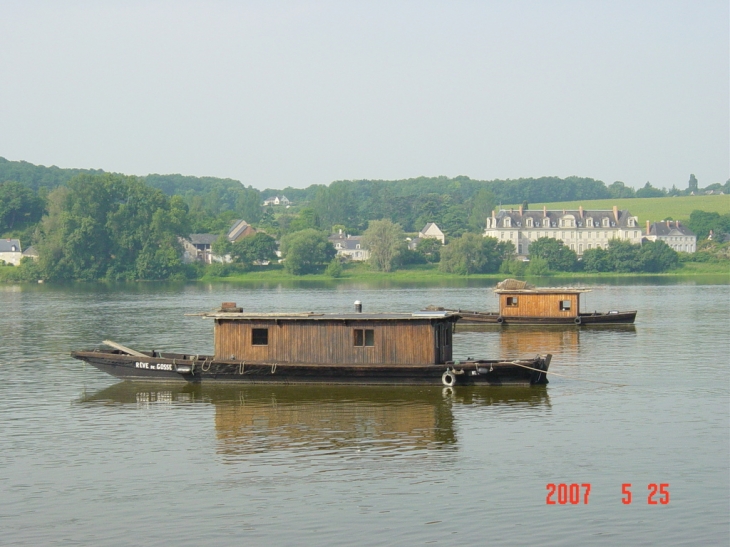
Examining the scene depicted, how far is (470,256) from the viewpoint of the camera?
184 meters

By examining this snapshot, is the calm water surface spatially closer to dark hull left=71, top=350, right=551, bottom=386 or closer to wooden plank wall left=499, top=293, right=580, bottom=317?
dark hull left=71, top=350, right=551, bottom=386

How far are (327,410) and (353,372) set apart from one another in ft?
12.7

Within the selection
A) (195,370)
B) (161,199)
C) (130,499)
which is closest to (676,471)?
(130,499)

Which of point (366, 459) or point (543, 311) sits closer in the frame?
point (366, 459)

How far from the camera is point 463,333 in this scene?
6906 cm

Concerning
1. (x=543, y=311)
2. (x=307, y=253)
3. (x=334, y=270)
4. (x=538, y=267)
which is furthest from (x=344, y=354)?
(x=538, y=267)

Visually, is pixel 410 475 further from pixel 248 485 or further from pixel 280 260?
pixel 280 260

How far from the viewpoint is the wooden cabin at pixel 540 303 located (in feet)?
238

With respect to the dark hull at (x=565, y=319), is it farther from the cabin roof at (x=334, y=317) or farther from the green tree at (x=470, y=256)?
the green tree at (x=470, y=256)

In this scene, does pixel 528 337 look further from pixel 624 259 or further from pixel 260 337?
pixel 624 259

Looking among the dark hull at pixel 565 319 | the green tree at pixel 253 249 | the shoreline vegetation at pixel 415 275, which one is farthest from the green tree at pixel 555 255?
the dark hull at pixel 565 319

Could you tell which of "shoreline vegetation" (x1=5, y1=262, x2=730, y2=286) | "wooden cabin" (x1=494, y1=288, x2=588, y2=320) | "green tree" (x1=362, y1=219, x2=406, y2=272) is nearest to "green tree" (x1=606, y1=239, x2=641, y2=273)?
"shoreline vegetation" (x1=5, y1=262, x2=730, y2=286)

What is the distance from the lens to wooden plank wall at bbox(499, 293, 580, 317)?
72875 millimetres

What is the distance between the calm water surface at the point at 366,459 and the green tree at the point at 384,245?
437 ft
